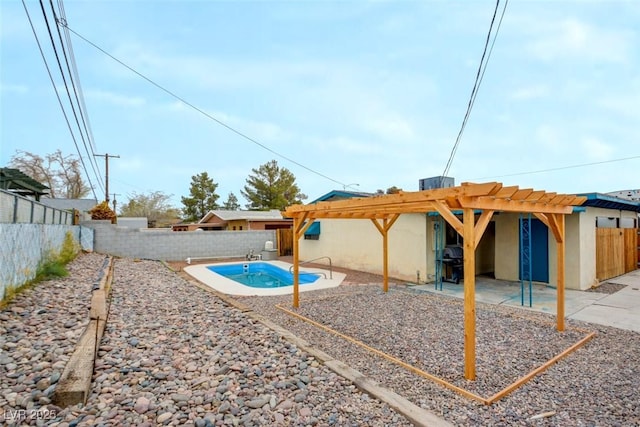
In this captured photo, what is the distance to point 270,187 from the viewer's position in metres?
32.1

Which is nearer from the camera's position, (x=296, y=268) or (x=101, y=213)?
(x=296, y=268)

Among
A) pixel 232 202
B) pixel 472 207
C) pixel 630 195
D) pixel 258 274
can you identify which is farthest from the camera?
pixel 232 202

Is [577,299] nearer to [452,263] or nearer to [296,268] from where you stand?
Answer: [452,263]

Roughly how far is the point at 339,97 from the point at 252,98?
3772 mm

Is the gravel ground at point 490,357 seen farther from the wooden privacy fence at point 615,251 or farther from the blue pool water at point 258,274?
the wooden privacy fence at point 615,251

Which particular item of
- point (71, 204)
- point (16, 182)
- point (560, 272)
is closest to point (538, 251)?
point (560, 272)

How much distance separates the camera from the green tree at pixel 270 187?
32.0 m

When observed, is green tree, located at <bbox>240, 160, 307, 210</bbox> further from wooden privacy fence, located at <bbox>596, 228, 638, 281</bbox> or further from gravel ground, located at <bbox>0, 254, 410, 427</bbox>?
gravel ground, located at <bbox>0, 254, 410, 427</bbox>

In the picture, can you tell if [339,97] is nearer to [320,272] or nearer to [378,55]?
[378,55]

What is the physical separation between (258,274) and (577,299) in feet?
35.6

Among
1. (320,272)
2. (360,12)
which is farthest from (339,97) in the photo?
(320,272)

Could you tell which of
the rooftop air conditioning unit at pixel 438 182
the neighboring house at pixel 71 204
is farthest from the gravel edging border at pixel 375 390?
the neighboring house at pixel 71 204

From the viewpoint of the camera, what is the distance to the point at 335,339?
4848 mm

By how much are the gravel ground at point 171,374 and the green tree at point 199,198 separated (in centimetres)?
2985
